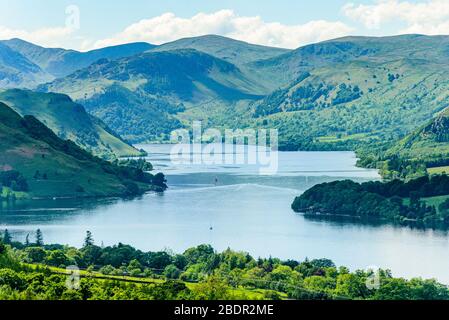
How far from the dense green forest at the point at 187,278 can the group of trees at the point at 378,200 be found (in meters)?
38.7

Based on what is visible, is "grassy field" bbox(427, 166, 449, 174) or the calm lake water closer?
the calm lake water

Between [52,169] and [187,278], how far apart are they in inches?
3138

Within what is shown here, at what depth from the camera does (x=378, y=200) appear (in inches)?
4104

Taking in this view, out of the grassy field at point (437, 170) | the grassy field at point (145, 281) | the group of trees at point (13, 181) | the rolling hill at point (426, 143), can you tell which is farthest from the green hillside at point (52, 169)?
the grassy field at point (145, 281)

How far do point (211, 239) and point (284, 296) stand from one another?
1236 inches

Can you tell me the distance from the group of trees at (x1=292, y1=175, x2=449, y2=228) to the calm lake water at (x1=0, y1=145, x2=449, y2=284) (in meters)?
3.74

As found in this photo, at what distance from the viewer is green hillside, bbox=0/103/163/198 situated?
124 m

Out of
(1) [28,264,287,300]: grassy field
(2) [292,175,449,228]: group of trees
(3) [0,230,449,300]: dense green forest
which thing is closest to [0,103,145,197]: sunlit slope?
(2) [292,175,449,228]: group of trees

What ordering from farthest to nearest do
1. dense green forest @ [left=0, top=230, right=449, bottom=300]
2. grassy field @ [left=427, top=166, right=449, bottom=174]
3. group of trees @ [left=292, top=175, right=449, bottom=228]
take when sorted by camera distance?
grassy field @ [left=427, top=166, right=449, bottom=174] → group of trees @ [left=292, top=175, right=449, bottom=228] → dense green forest @ [left=0, top=230, right=449, bottom=300]

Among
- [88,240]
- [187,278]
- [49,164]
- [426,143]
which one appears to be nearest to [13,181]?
[49,164]

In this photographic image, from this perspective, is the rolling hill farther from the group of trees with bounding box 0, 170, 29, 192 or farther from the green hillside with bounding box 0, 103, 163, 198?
the group of trees with bounding box 0, 170, 29, 192

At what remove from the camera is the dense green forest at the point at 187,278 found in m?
38.5

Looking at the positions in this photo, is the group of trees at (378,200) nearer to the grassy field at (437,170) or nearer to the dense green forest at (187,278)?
the grassy field at (437,170)
